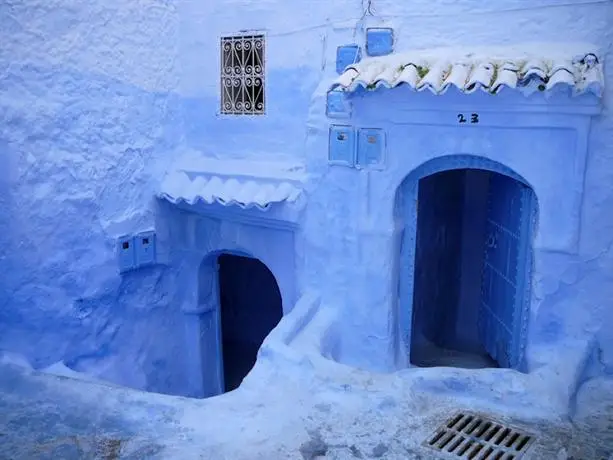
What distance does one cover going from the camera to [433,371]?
4.55m

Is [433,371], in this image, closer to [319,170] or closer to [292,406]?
[292,406]

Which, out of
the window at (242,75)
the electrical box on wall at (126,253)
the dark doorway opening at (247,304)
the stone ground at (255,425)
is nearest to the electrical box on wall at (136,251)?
the electrical box on wall at (126,253)

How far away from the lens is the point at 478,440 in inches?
152

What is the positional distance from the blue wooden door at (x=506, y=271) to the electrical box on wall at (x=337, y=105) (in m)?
1.73

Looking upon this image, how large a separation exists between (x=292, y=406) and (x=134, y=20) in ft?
14.5

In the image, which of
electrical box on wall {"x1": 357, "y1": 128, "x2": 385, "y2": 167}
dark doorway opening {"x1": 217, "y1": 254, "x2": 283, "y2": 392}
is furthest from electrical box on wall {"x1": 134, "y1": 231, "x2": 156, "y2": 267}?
dark doorway opening {"x1": 217, "y1": 254, "x2": 283, "y2": 392}

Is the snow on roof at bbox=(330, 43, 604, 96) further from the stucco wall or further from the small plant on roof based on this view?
the stucco wall

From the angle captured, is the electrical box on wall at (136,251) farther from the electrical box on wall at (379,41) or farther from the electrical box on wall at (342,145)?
the electrical box on wall at (379,41)

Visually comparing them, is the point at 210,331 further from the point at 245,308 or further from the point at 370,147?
the point at 370,147

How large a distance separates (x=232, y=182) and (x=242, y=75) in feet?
3.92

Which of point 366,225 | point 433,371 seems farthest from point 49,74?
point 433,371

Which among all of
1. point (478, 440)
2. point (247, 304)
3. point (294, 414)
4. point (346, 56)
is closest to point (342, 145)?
point (346, 56)

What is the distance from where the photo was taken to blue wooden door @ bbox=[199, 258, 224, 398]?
24.8ft

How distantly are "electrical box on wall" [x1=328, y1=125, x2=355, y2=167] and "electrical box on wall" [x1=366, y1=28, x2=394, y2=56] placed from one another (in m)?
0.75
